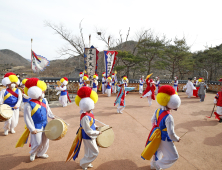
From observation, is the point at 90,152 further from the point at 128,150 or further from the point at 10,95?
the point at 10,95

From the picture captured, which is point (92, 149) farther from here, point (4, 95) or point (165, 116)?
point (4, 95)

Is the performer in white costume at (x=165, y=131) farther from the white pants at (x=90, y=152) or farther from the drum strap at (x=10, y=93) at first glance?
the drum strap at (x=10, y=93)

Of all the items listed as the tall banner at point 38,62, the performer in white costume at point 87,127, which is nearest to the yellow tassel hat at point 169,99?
the performer in white costume at point 87,127

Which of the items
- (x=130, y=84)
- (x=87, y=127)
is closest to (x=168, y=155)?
(x=87, y=127)

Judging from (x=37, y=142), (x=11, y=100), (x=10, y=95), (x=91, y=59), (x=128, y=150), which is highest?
(x=91, y=59)

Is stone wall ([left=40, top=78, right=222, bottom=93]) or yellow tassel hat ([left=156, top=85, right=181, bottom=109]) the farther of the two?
stone wall ([left=40, top=78, right=222, bottom=93])

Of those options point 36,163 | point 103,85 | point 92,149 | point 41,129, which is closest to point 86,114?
point 92,149

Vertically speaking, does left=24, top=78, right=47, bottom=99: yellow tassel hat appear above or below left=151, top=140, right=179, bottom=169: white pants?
above

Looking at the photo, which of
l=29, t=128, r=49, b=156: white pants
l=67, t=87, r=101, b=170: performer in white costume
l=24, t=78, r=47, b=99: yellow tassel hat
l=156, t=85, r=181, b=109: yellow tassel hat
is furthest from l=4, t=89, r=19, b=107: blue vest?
l=156, t=85, r=181, b=109: yellow tassel hat

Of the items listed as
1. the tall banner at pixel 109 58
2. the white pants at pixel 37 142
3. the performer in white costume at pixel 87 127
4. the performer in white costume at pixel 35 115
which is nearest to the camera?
the performer in white costume at pixel 87 127

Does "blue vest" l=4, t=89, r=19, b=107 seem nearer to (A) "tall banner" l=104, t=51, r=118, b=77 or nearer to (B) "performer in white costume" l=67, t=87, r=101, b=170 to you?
(B) "performer in white costume" l=67, t=87, r=101, b=170

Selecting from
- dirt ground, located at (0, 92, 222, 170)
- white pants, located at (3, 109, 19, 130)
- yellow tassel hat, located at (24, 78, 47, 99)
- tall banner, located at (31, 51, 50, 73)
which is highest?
tall banner, located at (31, 51, 50, 73)

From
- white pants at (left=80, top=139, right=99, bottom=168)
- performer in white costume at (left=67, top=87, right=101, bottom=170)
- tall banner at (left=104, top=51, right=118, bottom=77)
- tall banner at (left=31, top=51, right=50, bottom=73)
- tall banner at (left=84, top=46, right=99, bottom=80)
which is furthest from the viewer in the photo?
tall banner at (left=104, top=51, right=118, bottom=77)

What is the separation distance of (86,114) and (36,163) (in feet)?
5.50
